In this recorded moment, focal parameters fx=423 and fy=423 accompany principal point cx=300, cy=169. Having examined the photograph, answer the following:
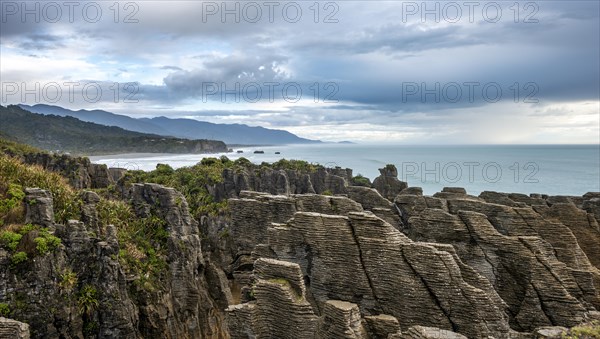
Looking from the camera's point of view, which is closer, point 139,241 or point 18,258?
point 18,258

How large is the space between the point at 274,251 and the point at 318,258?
2.86 meters

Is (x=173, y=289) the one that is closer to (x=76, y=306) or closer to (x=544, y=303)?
(x=76, y=306)

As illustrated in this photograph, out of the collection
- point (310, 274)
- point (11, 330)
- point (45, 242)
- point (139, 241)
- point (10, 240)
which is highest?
point (10, 240)

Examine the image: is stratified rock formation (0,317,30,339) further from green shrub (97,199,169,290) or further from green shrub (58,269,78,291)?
green shrub (97,199,169,290)

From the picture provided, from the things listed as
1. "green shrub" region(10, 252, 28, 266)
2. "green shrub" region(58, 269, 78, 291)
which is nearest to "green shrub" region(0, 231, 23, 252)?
"green shrub" region(10, 252, 28, 266)

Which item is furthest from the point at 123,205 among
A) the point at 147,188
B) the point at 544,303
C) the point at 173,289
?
the point at 544,303

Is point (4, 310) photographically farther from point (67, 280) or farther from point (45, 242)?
point (45, 242)

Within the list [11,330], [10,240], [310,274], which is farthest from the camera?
[310,274]

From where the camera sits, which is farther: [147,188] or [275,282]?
[147,188]

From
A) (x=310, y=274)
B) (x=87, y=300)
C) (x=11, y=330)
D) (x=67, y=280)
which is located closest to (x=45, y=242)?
(x=67, y=280)

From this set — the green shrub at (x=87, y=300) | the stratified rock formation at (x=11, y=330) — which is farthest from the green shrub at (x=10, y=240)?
the stratified rock formation at (x=11, y=330)

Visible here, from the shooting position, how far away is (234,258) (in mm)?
35094

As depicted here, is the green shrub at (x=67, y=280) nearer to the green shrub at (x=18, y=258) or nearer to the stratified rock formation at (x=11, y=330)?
the green shrub at (x=18, y=258)

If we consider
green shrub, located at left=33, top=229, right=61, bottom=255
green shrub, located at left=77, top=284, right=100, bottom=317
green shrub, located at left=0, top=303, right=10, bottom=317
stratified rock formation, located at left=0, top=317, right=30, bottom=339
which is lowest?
green shrub, located at left=77, top=284, right=100, bottom=317
